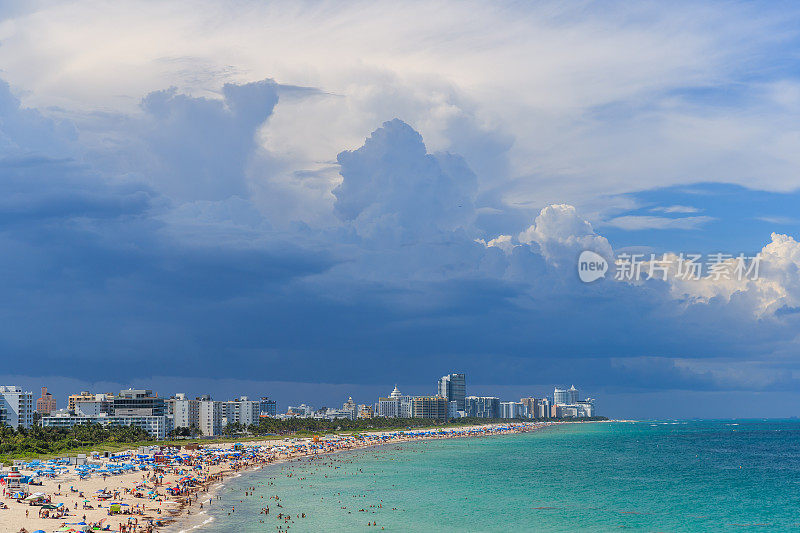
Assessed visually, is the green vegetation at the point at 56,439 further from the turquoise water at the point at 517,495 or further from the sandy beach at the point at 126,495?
the turquoise water at the point at 517,495

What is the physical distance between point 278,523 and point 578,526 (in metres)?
29.2

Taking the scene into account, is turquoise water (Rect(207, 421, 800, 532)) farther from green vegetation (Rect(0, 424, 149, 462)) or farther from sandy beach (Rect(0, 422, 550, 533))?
green vegetation (Rect(0, 424, 149, 462))

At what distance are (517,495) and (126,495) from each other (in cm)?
4813

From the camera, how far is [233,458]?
140125 millimetres

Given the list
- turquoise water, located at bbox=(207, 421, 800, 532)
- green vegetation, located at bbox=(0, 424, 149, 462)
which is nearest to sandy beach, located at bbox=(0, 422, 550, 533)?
turquoise water, located at bbox=(207, 421, 800, 532)

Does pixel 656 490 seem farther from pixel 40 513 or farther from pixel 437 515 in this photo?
pixel 40 513

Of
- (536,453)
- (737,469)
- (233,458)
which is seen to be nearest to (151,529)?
(233,458)

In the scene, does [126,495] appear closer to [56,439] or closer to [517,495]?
[517,495]

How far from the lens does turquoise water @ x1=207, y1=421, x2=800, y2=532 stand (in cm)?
7069

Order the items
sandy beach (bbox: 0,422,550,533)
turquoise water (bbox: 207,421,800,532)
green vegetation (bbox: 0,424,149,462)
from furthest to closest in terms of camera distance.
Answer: green vegetation (bbox: 0,424,149,462)
turquoise water (bbox: 207,421,800,532)
sandy beach (bbox: 0,422,550,533)

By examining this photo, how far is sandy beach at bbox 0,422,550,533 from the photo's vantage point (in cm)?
6397

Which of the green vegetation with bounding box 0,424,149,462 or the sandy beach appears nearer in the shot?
the sandy beach

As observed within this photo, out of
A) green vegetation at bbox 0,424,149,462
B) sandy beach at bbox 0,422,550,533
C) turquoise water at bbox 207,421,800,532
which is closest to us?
sandy beach at bbox 0,422,550,533

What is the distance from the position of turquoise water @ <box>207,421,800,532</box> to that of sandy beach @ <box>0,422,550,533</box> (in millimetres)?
4450
